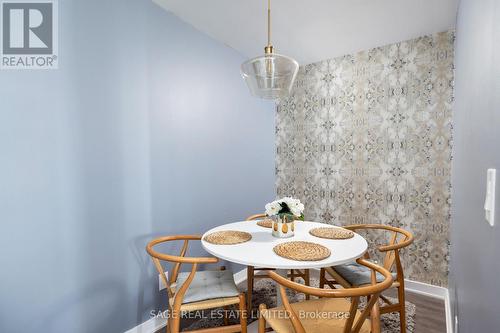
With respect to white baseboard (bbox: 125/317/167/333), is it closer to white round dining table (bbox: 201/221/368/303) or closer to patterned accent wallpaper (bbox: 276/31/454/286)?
white round dining table (bbox: 201/221/368/303)

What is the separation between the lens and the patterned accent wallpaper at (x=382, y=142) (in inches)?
101

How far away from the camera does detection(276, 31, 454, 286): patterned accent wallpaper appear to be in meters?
2.57

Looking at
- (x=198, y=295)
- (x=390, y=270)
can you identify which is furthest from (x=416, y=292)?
(x=198, y=295)

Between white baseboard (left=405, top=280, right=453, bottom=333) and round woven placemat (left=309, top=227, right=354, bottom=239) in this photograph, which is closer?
round woven placemat (left=309, top=227, right=354, bottom=239)

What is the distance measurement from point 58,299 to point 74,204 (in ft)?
1.82

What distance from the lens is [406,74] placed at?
271 centimetres

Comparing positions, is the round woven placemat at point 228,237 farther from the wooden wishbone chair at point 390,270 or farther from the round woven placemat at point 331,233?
the wooden wishbone chair at point 390,270

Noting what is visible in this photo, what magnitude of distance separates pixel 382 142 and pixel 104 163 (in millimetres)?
2590

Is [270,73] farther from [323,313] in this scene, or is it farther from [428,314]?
[428,314]

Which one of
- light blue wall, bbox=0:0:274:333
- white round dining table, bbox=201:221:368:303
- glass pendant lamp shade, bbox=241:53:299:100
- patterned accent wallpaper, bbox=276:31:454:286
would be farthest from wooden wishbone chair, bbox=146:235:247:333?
patterned accent wallpaper, bbox=276:31:454:286

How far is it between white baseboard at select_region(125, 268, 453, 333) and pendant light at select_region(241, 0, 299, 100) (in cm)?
191

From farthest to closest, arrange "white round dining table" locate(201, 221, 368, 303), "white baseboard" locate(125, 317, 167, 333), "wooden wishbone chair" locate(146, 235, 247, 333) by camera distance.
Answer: "white baseboard" locate(125, 317, 167, 333) → "wooden wishbone chair" locate(146, 235, 247, 333) → "white round dining table" locate(201, 221, 368, 303)

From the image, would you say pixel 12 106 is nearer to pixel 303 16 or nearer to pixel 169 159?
pixel 169 159

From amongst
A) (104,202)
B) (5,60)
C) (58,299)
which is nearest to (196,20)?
(5,60)
